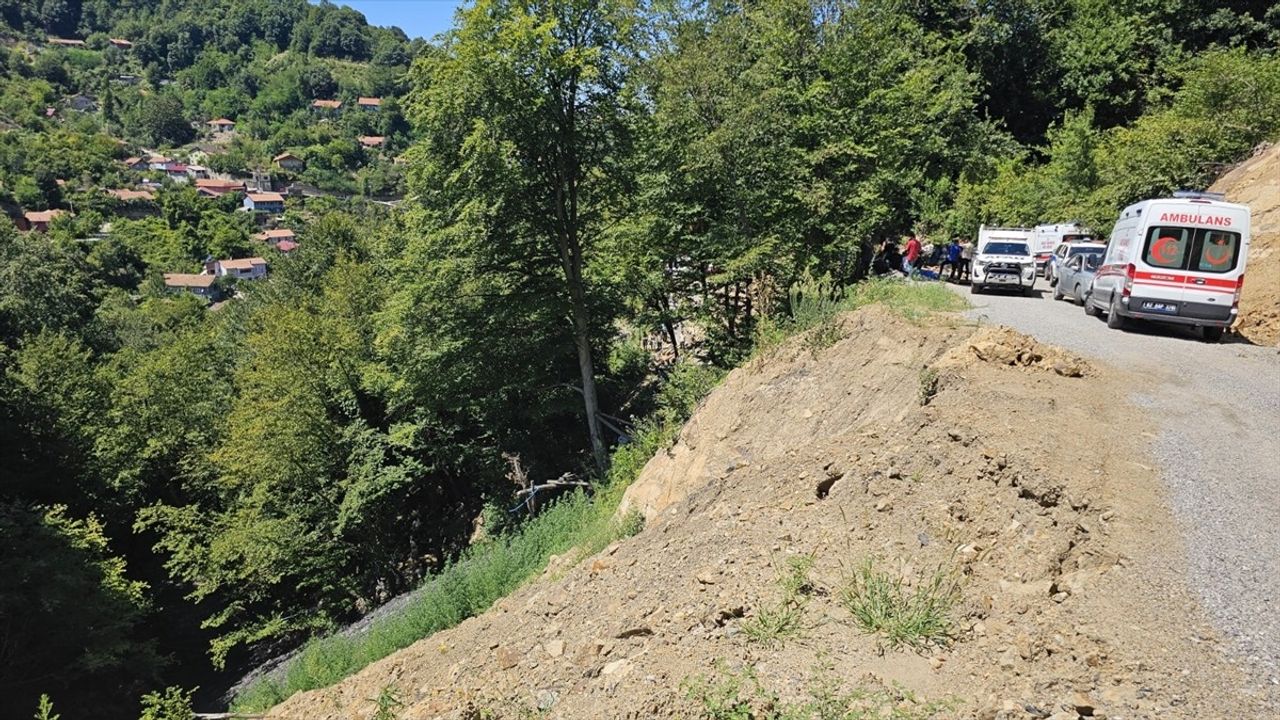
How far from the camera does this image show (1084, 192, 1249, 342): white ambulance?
37.2ft

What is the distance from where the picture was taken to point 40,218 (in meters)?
Answer: 104

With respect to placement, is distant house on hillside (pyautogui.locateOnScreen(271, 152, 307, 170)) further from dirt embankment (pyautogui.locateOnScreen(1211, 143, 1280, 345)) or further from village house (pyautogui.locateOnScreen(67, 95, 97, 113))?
dirt embankment (pyautogui.locateOnScreen(1211, 143, 1280, 345))

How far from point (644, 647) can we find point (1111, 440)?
4.91 metres

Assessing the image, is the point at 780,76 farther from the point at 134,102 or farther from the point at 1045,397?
the point at 134,102

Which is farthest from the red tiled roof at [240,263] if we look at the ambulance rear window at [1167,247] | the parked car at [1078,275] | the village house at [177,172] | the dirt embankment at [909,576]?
the ambulance rear window at [1167,247]

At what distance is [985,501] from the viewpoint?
524cm

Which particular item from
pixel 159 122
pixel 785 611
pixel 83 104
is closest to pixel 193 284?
pixel 785 611

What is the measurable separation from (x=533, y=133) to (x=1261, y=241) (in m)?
18.4

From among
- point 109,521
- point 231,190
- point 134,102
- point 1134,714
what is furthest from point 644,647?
point 134,102

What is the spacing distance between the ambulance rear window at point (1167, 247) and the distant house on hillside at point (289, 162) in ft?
653

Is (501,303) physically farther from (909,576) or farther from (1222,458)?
(1222,458)

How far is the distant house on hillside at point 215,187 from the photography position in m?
142

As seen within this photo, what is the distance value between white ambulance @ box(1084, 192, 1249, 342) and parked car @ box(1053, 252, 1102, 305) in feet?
13.3

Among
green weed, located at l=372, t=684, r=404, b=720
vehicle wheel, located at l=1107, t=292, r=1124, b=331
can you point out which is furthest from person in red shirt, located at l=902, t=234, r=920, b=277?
green weed, located at l=372, t=684, r=404, b=720
